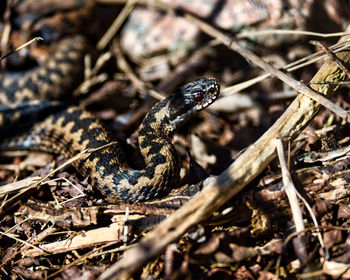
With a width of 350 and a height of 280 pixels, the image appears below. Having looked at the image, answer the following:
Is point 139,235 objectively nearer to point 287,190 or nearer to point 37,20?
point 287,190

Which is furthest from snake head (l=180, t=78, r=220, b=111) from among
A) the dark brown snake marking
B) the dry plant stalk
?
the dry plant stalk

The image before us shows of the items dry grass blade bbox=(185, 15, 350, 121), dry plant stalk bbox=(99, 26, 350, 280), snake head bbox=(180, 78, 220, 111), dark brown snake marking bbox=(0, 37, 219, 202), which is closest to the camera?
dry plant stalk bbox=(99, 26, 350, 280)

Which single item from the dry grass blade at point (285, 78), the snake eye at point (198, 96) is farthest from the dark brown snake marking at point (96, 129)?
the dry grass blade at point (285, 78)

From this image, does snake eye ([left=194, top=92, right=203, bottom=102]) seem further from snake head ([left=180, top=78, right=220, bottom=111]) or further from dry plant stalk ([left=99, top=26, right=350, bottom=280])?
dry plant stalk ([left=99, top=26, right=350, bottom=280])

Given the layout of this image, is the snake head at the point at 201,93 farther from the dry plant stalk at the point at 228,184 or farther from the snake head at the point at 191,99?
the dry plant stalk at the point at 228,184

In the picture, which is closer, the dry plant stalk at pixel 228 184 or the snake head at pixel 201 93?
the dry plant stalk at pixel 228 184

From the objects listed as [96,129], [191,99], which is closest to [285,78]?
[191,99]
